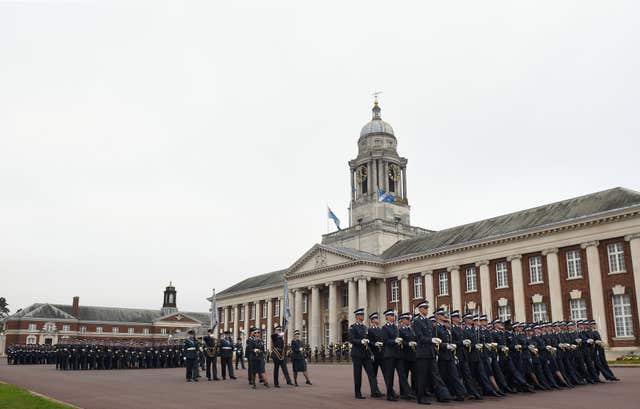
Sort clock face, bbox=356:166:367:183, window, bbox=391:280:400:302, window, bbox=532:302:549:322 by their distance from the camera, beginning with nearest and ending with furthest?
window, bbox=532:302:549:322 → window, bbox=391:280:400:302 → clock face, bbox=356:166:367:183

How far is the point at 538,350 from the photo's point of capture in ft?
54.4

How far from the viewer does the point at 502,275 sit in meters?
41.5

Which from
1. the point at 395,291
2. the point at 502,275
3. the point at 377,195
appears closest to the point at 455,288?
the point at 502,275

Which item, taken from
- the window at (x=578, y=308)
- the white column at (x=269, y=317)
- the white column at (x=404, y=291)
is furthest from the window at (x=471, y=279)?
the white column at (x=269, y=317)

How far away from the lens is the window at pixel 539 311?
38281mm

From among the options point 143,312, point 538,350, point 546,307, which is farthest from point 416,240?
point 143,312

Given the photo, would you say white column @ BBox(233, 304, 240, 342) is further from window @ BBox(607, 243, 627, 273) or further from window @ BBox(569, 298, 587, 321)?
window @ BBox(607, 243, 627, 273)

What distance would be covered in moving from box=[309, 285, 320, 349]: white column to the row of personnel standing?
39.2 metres

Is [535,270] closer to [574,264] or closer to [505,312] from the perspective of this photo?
[574,264]

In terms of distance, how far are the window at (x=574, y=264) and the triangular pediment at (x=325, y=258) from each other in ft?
59.6

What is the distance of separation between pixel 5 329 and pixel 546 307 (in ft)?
285

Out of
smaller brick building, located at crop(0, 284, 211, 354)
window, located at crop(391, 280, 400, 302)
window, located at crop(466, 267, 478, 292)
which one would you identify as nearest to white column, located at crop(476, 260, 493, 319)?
window, located at crop(466, 267, 478, 292)

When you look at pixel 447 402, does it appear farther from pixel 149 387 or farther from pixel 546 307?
pixel 546 307

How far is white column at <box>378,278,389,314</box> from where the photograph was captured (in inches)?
2036
